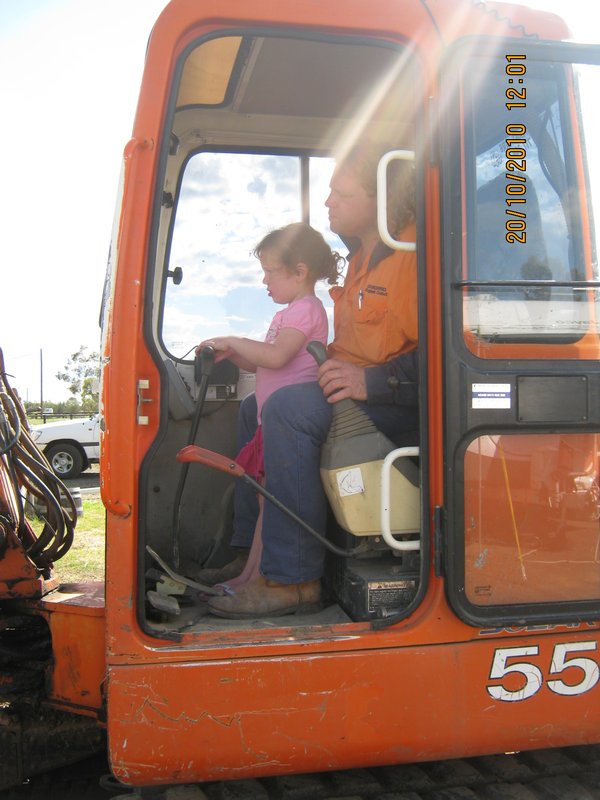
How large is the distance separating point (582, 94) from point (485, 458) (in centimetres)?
111

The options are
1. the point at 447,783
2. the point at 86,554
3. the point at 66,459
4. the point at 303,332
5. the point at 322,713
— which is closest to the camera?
the point at 322,713

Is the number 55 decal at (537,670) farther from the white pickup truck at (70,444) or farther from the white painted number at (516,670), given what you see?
the white pickup truck at (70,444)

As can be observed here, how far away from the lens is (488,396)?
1934 millimetres

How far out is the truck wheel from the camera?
1226cm

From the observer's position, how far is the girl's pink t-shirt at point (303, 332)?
256cm

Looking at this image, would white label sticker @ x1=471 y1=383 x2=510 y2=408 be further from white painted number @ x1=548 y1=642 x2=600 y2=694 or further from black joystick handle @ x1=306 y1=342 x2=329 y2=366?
white painted number @ x1=548 y1=642 x2=600 y2=694

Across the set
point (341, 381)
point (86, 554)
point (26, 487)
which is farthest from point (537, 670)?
point (86, 554)

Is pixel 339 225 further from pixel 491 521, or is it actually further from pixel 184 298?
pixel 491 521

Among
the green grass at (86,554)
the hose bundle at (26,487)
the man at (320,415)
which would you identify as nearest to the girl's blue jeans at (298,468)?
the man at (320,415)

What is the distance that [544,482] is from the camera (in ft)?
6.41

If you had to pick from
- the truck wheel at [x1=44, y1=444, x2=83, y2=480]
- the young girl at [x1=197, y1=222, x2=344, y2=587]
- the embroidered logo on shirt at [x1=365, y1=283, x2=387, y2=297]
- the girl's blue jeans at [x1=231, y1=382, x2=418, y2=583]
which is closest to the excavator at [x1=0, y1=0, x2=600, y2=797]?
the girl's blue jeans at [x1=231, y1=382, x2=418, y2=583]

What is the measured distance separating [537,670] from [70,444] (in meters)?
11.5

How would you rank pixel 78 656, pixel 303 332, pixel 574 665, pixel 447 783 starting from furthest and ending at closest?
pixel 303 332 < pixel 78 656 < pixel 447 783 < pixel 574 665

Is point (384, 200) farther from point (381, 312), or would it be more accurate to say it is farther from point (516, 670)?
point (516, 670)
